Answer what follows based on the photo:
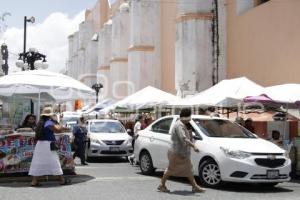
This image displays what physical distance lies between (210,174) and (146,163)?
2943 mm

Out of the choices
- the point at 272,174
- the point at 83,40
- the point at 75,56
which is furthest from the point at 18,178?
the point at 75,56

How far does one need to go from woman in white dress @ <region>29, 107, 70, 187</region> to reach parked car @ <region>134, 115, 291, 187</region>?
9.46 feet

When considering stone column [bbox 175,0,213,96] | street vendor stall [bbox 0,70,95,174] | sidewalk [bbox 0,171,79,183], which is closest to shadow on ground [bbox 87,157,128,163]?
street vendor stall [bbox 0,70,95,174]

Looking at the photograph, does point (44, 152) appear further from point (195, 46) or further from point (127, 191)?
point (195, 46)

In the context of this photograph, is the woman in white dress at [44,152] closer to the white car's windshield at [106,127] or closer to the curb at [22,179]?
the curb at [22,179]

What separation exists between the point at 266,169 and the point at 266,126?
9250 millimetres

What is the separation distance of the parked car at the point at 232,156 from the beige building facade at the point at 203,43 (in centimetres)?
816

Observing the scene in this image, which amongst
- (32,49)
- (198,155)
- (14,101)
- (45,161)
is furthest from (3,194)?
(32,49)

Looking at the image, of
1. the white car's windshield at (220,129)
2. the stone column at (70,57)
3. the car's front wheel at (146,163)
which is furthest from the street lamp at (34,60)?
the stone column at (70,57)

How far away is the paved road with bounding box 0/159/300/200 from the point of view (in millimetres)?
10477

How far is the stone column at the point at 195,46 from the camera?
27922 mm

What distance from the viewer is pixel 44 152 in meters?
11.9

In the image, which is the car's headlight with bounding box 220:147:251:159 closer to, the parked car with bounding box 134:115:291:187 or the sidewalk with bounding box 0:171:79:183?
the parked car with bounding box 134:115:291:187

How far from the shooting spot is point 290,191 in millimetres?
11656
